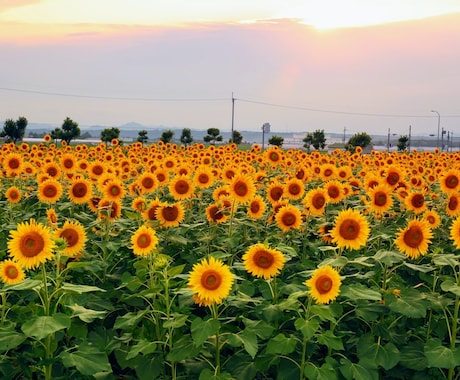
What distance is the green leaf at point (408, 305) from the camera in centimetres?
418

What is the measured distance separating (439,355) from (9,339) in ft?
9.02

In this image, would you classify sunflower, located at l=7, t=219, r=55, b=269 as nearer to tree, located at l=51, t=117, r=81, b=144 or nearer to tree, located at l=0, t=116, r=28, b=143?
tree, located at l=51, t=117, r=81, b=144

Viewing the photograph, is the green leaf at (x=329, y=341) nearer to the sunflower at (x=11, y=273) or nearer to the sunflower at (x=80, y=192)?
the sunflower at (x=11, y=273)

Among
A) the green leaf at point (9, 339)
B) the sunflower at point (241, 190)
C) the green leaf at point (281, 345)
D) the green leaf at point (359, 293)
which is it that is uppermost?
the sunflower at point (241, 190)

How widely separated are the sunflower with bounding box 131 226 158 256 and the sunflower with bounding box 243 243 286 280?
29.4 inches

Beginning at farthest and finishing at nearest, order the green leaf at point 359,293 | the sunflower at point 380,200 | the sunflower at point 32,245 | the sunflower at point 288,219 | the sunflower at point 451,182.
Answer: the sunflower at point 451,182 → the sunflower at point 380,200 → the sunflower at point 288,219 → the green leaf at point 359,293 → the sunflower at point 32,245

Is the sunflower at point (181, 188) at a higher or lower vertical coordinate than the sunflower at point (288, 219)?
higher

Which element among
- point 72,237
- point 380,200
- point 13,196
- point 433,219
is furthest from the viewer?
point 13,196

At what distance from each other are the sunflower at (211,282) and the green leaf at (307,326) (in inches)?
19.3

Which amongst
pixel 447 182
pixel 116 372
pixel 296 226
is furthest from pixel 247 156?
pixel 116 372

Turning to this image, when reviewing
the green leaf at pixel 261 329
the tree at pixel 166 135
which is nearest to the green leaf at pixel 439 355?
the green leaf at pixel 261 329

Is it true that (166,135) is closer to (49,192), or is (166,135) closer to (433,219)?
(49,192)

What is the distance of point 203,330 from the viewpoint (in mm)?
3736

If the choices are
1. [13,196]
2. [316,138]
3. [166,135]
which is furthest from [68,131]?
[13,196]
